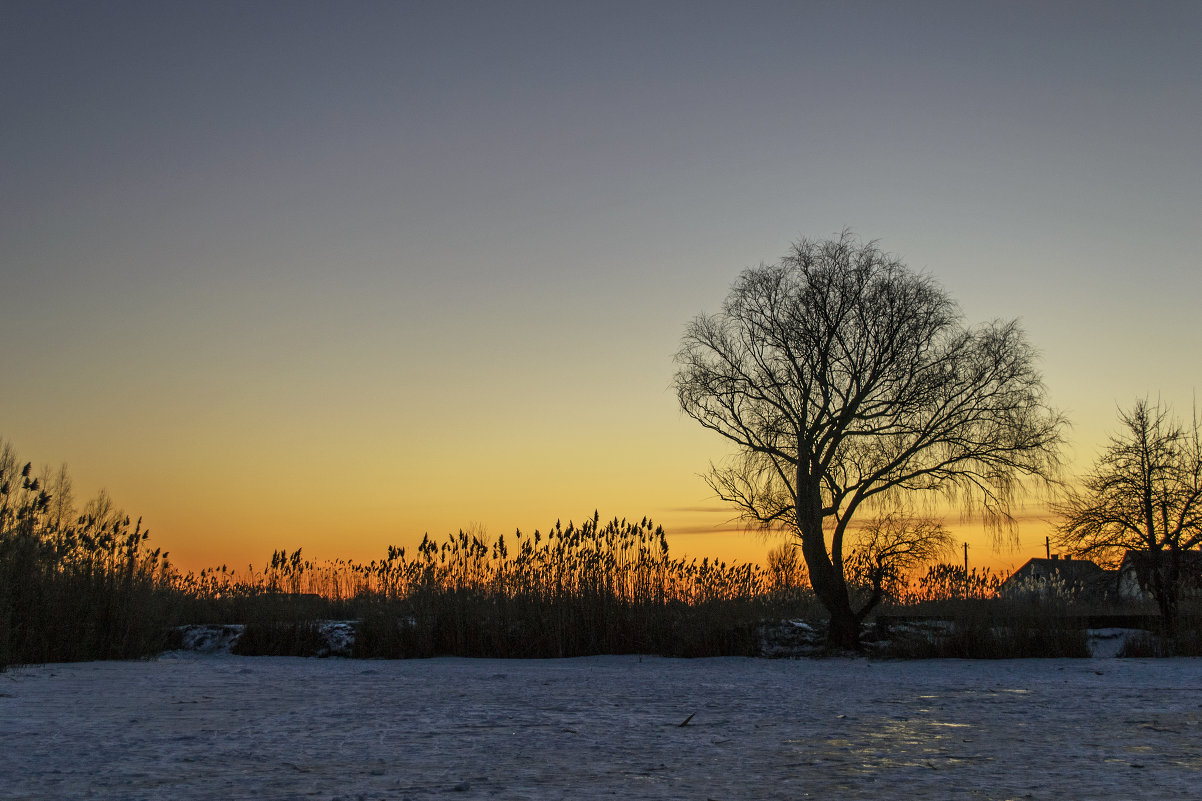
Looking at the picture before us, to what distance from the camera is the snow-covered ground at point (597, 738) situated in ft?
12.5

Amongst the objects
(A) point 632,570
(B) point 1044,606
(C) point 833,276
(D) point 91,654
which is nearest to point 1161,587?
(B) point 1044,606

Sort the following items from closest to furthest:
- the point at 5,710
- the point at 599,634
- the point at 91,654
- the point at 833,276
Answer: the point at 5,710, the point at 91,654, the point at 599,634, the point at 833,276

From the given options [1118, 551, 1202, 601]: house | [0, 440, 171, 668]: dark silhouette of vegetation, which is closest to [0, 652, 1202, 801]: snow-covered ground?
[0, 440, 171, 668]: dark silhouette of vegetation

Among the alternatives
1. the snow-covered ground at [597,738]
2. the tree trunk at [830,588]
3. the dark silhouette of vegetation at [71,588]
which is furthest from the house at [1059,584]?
the dark silhouette of vegetation at [71,588]

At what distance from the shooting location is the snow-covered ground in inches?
150

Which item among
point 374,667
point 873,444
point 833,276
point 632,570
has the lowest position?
point 374,667

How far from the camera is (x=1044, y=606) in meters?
15.3

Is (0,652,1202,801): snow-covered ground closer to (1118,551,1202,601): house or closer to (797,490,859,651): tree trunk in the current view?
(797,490,859,651): tree trunk

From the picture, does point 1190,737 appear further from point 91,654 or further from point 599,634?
point 91,654

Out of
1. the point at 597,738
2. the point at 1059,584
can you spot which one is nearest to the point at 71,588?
the point at 597,738

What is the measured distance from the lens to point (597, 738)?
17.2ft

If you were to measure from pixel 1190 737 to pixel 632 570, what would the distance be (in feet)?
35.9

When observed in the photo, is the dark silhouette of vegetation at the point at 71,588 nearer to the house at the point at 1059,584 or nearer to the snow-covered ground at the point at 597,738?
the snow-covered ground at the point at 597,738

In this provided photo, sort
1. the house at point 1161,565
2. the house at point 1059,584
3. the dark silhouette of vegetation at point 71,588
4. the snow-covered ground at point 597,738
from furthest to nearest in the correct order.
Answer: the house at point 1161,565, the house at point 1059,584, the dark silhouette of vegetation at point 71,588, the snow-covered ground at point 597,738
